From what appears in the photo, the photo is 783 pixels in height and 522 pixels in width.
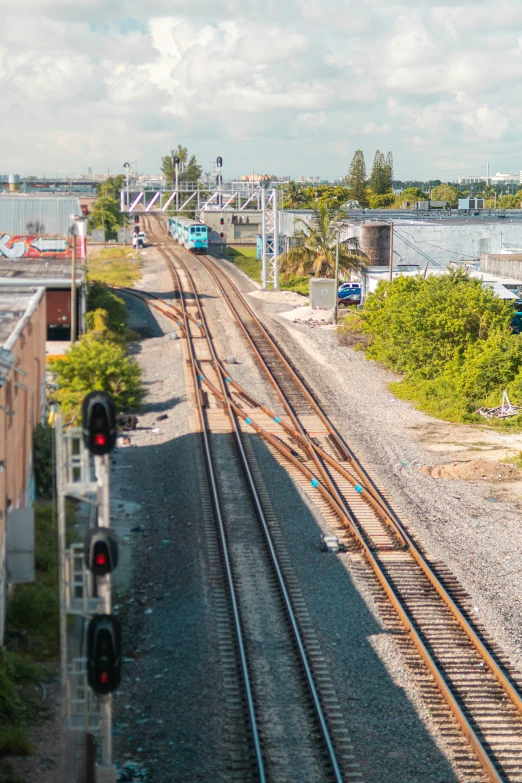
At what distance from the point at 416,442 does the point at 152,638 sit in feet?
39.8

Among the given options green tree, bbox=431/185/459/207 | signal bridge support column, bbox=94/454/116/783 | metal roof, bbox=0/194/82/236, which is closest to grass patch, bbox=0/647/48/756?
signal bridge support column, bbox=94/454/116/783

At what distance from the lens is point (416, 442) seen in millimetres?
24125

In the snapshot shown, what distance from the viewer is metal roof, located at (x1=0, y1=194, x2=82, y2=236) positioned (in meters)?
46.0

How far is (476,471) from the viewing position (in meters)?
21.6

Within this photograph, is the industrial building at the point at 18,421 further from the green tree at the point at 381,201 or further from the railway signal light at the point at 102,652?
the green tree at the point at 381,201

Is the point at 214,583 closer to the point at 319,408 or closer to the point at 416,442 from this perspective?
the point at 416,442

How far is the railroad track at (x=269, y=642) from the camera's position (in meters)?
10.6

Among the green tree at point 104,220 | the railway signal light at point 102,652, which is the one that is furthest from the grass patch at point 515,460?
the green tree at point 104,220

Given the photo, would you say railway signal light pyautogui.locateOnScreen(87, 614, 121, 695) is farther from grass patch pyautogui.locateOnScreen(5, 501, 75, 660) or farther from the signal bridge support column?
grass patch pyautogui.locateOnScreen(5, 501, 75, 660)

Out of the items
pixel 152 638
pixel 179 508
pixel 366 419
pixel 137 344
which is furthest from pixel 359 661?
pixel 137 344

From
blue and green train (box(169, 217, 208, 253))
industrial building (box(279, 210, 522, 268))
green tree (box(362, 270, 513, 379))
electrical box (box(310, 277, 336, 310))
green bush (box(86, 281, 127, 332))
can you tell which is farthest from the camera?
blue and green train (box(169, 217, 208, 253))

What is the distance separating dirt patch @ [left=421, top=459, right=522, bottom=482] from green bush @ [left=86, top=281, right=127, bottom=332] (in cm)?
1888

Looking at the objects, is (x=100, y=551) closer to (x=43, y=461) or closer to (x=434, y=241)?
(x=43, y=461)

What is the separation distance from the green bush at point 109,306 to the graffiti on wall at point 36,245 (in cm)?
630
